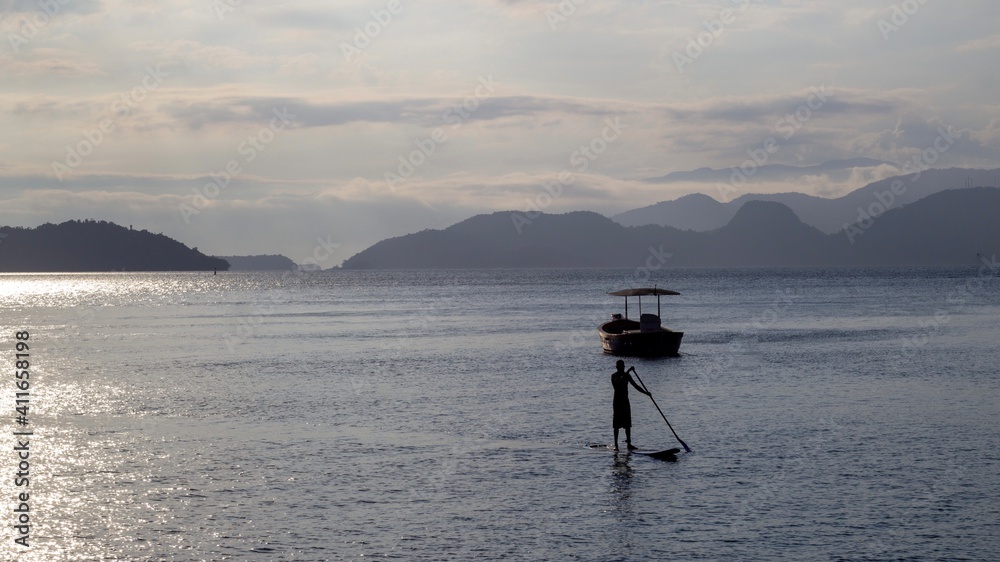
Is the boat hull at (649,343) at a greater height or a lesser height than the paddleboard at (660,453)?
greater

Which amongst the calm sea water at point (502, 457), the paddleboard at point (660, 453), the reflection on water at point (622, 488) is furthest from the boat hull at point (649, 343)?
the reflection on water at point (622, 488)

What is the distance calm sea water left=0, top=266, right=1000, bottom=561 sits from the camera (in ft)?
67.4

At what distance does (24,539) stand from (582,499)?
12047 millimetres

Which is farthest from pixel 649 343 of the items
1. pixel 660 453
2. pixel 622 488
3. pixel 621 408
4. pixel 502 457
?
pixel 622 488

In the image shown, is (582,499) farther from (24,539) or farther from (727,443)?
(24,539)

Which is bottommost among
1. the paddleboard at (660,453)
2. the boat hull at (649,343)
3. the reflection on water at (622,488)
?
the reflection on water at (622,488)

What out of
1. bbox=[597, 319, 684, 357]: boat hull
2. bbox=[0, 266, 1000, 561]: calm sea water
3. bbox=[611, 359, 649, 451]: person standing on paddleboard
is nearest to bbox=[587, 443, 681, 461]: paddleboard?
bbox=[611, 359, 649, 451]: person standing on paddleboard

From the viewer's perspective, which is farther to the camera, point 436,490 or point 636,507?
point 436,490

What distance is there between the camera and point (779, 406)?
38.1 m

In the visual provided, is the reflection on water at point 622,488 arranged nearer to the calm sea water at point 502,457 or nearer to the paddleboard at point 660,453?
the calm sea water at point 502,457

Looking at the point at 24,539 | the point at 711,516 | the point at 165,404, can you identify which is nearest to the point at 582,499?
the point at 711,516

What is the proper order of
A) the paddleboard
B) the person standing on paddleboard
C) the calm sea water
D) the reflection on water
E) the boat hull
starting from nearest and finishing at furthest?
the calm sea water
the reflection on water
the paddleboard
the person standing on paddleboard
the boat hull

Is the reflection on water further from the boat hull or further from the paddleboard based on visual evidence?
the boat hull

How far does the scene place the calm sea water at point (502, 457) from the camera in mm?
20531
